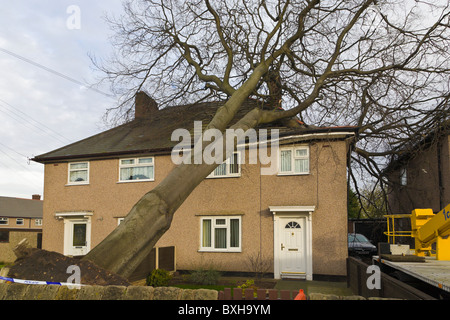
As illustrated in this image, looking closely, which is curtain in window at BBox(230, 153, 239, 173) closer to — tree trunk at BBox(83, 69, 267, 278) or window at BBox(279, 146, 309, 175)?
window at BBox(279, 146, 309, 175)

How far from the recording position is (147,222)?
695 cm

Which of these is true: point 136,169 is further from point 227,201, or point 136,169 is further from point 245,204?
point 245,204

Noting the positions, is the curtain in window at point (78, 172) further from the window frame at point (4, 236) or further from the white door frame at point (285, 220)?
the window frame at point (4, 236)

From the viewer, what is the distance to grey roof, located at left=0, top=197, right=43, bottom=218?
48.5 meters

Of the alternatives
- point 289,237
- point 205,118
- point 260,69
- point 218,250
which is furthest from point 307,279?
point 205,118

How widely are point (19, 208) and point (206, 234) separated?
45.2m

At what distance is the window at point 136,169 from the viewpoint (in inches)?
647

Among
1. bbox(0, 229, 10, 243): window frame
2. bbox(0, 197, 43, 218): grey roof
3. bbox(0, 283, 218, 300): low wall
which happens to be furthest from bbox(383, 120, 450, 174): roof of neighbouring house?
bbox(0, 197, 43, 218): grey roof

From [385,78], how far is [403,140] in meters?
2.56

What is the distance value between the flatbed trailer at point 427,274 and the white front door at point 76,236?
12.7 m

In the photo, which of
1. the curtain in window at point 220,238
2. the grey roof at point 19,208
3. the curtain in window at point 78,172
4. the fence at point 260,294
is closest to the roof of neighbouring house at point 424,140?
the curtain in window at point 220,238

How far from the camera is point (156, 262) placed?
523 inches

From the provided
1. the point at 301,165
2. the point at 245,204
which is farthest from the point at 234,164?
the point at 301,165

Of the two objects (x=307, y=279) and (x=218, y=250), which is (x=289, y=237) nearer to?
(x=307, y=279)
